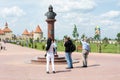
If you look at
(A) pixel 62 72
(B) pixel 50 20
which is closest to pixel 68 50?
(A) pixel 62 72

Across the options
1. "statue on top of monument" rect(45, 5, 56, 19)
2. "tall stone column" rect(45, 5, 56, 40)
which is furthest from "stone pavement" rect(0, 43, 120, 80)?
"statue on top of monument" rect(45, 5, 56, 19)

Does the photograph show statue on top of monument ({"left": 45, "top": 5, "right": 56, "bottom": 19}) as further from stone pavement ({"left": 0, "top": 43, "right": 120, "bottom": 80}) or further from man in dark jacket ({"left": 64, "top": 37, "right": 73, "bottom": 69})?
man in dark jacket ({"left": 64, "top": 37, "right": 73, "bottom": 69})

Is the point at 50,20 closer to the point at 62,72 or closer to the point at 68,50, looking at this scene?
the point at 68,50

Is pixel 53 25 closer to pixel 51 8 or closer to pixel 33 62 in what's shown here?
pixel 51 8

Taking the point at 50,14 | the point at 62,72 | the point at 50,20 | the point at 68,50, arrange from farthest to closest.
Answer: the point at 50,14 < the point at 50,20 < the point at 68,50 < the point at 62,72

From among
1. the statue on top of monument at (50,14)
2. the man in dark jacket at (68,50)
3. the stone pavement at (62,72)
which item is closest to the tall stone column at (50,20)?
the statue on top of monument at (50,14)

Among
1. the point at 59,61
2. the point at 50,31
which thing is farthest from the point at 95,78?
the point at 50,31

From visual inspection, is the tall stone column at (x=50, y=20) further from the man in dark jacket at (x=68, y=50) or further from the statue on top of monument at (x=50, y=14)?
the man in dark jacket at (x=68, y=50)

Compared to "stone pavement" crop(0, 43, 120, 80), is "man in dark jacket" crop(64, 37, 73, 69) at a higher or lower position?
higher

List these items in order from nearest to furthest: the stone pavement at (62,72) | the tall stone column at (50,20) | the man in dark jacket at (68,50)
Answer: the stone pavement at (62,72) → the man in dark jacket at (68,50) → the tall stone column at (50,20)


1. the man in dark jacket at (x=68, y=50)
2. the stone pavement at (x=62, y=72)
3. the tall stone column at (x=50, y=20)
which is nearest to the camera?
the stone pavement at (x=62, y=72)

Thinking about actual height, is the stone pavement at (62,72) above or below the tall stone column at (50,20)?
below

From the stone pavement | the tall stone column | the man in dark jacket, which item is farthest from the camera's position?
the tall stone column

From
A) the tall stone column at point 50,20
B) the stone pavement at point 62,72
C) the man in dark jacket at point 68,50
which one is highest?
the tall stone column at point 50,20
